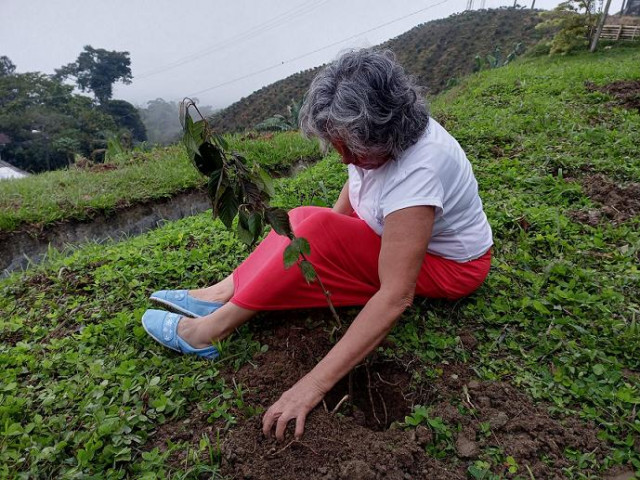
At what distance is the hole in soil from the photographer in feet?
5.33

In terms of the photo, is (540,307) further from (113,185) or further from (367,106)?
(113,185)

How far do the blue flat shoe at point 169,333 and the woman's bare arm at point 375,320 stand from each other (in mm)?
552

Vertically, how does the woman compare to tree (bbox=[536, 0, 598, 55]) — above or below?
above

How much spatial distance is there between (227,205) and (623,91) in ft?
17.5

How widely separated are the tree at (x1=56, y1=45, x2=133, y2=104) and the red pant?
3955 cm

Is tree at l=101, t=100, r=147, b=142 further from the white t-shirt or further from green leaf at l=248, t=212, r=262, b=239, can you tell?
green leaf at l=248, t=212, r=262, b=239

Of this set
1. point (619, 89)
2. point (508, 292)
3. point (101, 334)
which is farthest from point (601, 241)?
point (619, 89)

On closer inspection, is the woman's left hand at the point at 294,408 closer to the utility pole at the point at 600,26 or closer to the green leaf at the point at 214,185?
the green leaf at the point at 214,185

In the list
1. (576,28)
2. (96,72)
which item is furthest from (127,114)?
(576,28)

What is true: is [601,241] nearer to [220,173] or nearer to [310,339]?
[310,339]

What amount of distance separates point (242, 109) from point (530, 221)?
23658 mm

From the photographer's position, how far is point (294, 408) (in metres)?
1.43

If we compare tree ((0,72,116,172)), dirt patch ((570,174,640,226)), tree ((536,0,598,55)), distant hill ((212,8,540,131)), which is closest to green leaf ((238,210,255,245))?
dirt patch ((570,174,640,226))

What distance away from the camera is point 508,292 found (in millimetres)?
2178
